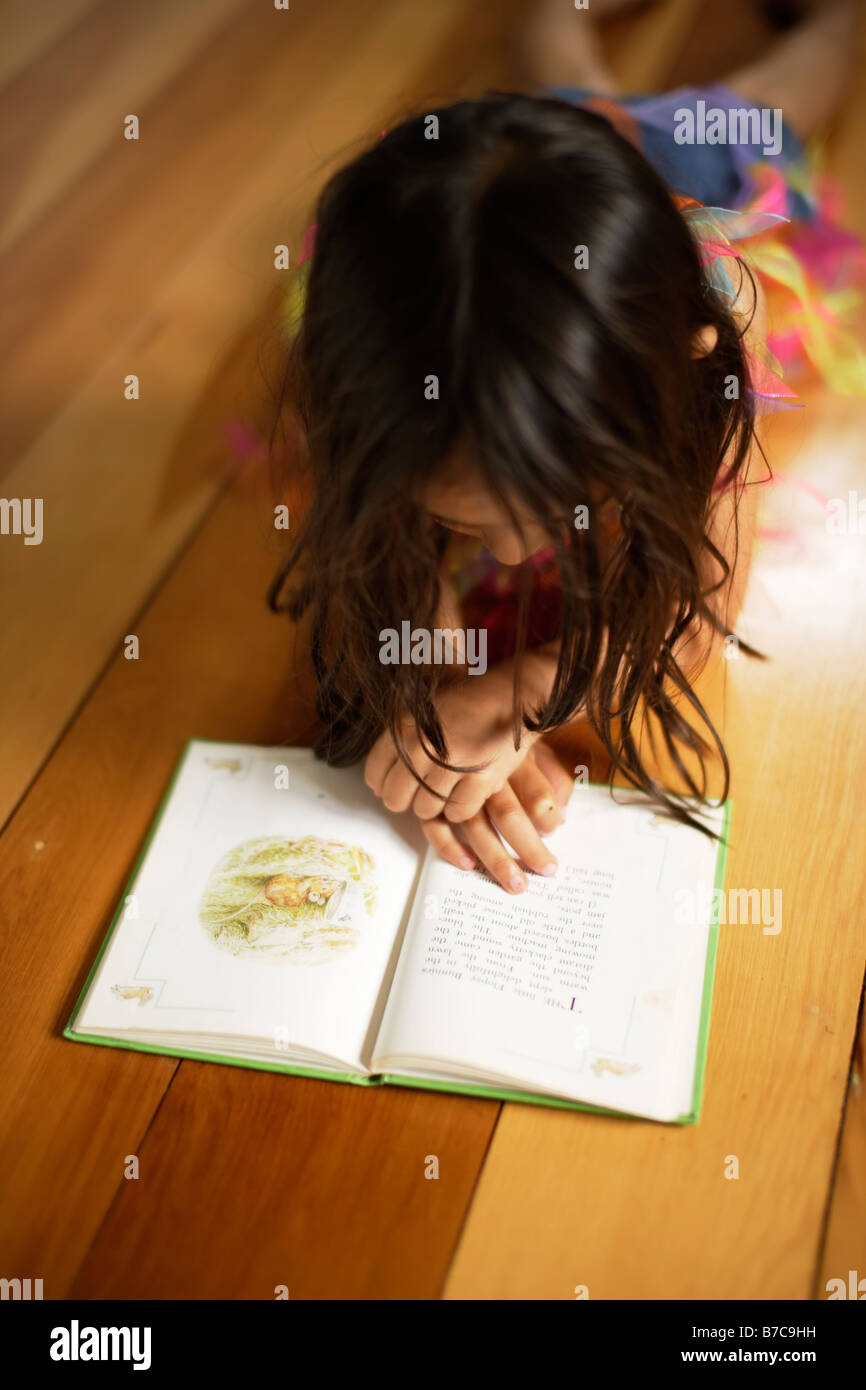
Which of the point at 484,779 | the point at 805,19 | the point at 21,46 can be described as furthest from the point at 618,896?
the point at 21,46

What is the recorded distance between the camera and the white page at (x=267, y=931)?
717 mm

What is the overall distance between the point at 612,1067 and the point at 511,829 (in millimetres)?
166

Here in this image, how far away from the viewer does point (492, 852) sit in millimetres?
763

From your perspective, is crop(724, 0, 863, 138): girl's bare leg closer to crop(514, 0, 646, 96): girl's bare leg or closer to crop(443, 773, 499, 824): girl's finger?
crop(514, 0, 646, 96): girl's bare leg

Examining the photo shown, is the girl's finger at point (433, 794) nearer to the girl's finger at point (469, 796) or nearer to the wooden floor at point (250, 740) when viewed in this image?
the girl's finger at point (469, 796)

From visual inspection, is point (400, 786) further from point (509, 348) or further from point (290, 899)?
point (509, 348)

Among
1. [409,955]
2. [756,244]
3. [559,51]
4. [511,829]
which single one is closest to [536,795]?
[511,829]

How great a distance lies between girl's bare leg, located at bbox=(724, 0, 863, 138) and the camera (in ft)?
4.07

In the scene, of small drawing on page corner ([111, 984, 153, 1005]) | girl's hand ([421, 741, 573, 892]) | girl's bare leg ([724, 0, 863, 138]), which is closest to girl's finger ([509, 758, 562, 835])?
girl's hand ([421, 741, 573, 892])

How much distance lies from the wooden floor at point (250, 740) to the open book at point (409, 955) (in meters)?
0.02

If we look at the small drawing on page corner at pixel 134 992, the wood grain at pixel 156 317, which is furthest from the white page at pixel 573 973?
the wood grain at pixel 156 317

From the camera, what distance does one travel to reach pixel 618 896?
29.6 inches

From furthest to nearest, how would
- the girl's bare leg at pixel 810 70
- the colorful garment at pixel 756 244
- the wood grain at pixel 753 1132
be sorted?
the girl's bare leg at pixel 810 70 < the colorful garment at pixel 756 244 < the wood grain at pixel 753 1132
